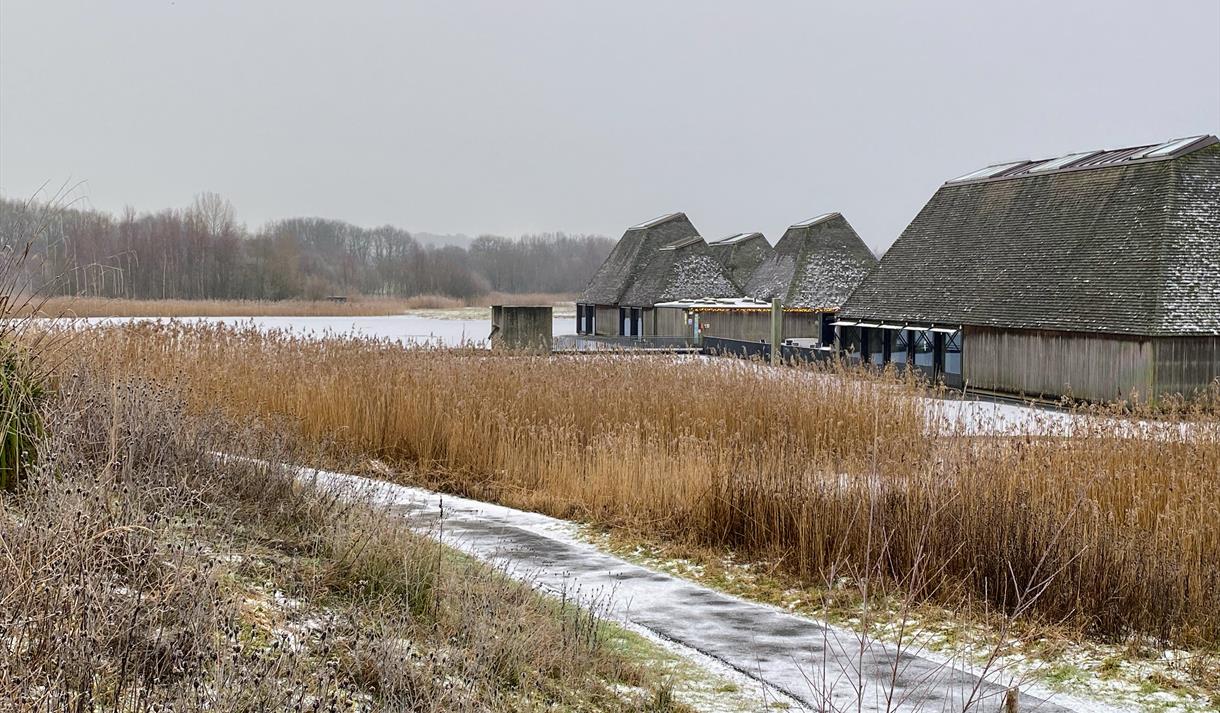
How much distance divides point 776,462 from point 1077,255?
20264 millimetres

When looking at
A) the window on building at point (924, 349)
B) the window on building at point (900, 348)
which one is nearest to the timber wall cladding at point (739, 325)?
the window on building at point (924, 349)

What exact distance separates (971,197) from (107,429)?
99.7 feet

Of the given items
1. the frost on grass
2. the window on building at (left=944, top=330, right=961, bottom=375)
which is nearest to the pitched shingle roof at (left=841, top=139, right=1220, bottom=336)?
the window on building at (left=944, top=330, right=961, bottom=375)

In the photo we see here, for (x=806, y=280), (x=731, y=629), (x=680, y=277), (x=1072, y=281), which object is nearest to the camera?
(x=731, y=629)

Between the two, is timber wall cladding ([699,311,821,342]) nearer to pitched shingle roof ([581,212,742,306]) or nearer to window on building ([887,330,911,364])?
pitched shingle roof ([581,212,742,306])

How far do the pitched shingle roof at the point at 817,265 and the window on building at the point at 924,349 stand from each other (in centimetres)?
1160

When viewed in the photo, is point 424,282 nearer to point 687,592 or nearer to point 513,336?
point 513,336

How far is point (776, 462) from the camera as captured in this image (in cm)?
995

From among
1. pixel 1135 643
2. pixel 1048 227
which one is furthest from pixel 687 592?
pixel 1048 227

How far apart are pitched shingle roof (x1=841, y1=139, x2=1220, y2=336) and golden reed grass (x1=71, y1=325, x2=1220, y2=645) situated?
38.1 ft

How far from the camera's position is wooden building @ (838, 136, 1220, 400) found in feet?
79.1

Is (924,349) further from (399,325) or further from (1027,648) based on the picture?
(399,325)

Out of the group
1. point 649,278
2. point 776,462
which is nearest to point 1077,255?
point 776,462

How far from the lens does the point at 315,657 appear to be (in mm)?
4730
